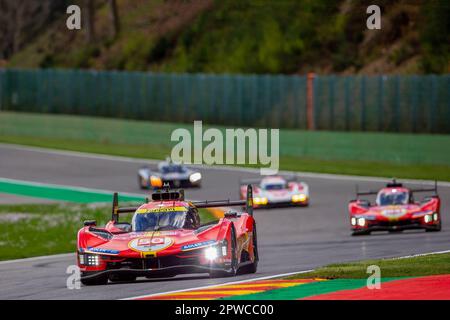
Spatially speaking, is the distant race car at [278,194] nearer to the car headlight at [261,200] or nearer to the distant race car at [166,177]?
the car headlight at [261,200]

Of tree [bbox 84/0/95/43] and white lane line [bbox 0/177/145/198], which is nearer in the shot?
white lane line [bbox 0/177/145/198]

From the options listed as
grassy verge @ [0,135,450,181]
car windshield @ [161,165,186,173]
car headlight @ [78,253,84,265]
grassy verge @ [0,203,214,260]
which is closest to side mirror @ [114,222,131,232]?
car headlight @ [78,253,84,265]

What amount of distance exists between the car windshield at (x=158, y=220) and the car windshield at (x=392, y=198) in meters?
10.3

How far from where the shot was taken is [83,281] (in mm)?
17641

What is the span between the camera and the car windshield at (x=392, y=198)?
2805 centimetres

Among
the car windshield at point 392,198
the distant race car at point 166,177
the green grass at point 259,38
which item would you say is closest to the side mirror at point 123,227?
the car windshield at point 392,198

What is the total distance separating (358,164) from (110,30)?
30.4m

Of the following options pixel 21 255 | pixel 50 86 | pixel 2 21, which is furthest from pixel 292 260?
pixel 2 21

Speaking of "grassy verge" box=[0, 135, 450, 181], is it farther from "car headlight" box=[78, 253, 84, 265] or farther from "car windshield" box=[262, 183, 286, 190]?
"car headlight" box=[78, 253, 84, 265]

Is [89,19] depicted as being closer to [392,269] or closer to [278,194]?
[278,194]

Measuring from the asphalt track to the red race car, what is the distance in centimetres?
22

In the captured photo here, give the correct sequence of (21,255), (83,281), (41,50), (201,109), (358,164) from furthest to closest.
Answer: (41,50), (201,109), (358,164), (21,255), (83,281)

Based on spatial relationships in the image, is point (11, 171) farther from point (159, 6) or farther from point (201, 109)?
point (159, 6)

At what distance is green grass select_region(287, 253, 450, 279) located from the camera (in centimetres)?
1720
